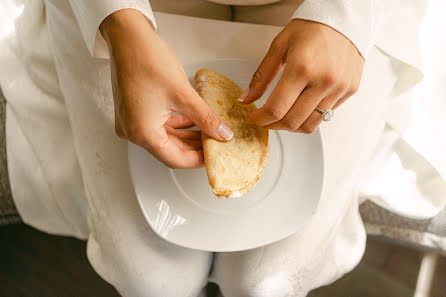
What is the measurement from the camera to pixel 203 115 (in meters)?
0.56

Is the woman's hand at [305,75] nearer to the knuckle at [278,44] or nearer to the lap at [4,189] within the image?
the knuckle at [278,44]

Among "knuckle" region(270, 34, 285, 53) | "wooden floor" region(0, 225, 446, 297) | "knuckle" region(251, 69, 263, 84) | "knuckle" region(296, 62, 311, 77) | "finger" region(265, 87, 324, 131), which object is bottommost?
"wooden floor" region(0, 225, 446, 297)

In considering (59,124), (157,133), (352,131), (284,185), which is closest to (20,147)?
(59,124)

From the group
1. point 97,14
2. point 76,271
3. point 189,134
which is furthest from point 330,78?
point 76,271

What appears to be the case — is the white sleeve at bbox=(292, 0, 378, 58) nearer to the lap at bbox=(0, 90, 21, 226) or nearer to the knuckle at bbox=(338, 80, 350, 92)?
the knuckle at bbox=(338, 80, 350, 92)

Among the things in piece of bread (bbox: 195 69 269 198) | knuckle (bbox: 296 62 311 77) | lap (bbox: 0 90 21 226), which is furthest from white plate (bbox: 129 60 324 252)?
lap (bbox: 0 90 21 226)

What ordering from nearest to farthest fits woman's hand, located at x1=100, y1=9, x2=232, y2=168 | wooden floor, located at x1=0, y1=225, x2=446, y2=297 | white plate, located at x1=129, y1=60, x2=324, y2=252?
woman's hand, located at x1=100, y1=9, x2=232, y2=168
white plate, located at x1=129, y1=60, x2=324, y2=252
wooden floor, located at x1=0, y1=225, x2=446, y2=297

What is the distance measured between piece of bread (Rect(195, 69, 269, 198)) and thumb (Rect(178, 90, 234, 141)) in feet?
0.08

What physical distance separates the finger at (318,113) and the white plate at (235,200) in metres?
0.06

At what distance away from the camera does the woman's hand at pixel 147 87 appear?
1.80 ft

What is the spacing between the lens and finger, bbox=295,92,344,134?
0.61 metres

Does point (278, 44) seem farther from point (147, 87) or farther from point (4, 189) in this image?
point (4, 189)

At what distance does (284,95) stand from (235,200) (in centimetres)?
23

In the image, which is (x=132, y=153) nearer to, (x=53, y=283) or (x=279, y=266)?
(x=279, y=266)
